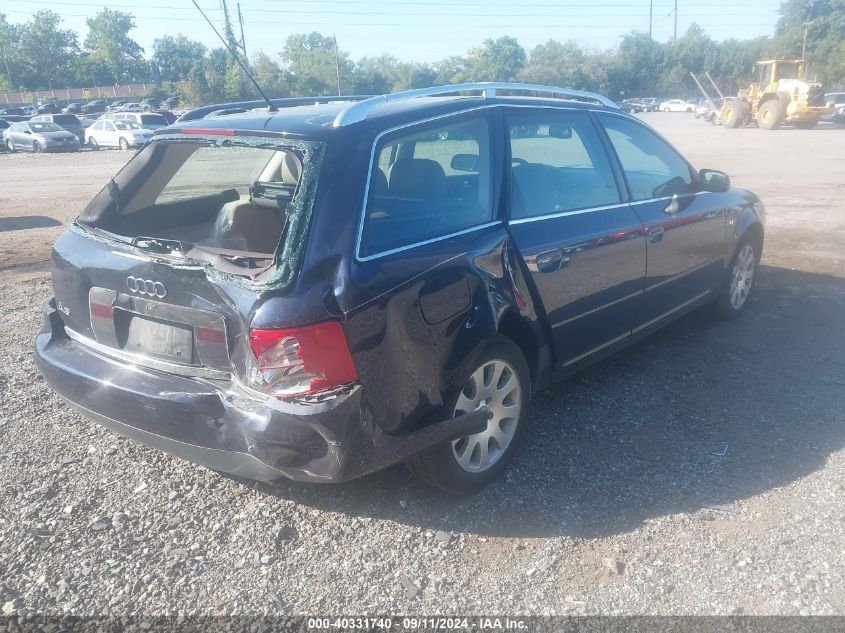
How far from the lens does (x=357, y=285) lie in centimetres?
277

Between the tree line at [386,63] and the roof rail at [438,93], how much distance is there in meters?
47.5

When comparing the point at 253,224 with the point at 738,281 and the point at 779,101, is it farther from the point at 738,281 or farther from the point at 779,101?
the point at 779,101

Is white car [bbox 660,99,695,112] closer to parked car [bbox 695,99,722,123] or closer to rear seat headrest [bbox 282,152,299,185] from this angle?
parked car [bbox 695,99,722,123]

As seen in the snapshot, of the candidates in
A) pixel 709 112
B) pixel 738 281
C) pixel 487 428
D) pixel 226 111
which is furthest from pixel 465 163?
pixel 709 112

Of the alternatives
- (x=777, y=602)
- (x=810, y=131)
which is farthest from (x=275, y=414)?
(x=810, y=131)

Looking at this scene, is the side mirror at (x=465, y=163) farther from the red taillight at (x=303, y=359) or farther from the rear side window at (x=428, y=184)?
the red taillight at (x=303, y=359)

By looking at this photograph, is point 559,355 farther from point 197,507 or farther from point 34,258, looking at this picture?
point 34,258

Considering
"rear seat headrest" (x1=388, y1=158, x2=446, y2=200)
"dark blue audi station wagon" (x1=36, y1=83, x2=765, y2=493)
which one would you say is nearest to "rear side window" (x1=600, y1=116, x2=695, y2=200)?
"dark blue audi station wagon" (x1=36, y1=83, x2=765, y2=493)

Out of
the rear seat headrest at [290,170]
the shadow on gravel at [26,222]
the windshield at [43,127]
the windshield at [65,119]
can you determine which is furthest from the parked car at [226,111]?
the windshield at [65,119]

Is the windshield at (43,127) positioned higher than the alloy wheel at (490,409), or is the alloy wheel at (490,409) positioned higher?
the windshield at (43,127)

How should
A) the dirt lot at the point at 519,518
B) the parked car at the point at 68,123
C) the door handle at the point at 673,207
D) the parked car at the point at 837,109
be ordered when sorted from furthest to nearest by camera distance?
1. the parked car at the point at 837,109
2. the parked car at the point at 68,123
3. the door handle at the point at 673,207
4. the dirt lot at the point at 519,518

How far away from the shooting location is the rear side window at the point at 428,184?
3033mm

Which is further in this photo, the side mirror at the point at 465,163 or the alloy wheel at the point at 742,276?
the alloy wheel at the point at 742,276

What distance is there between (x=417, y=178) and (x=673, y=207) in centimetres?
215
